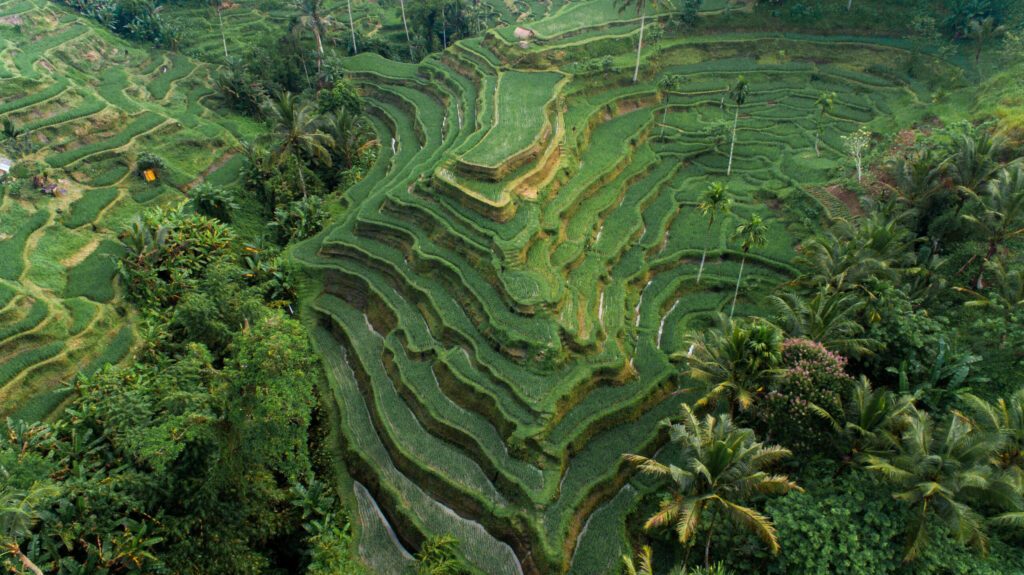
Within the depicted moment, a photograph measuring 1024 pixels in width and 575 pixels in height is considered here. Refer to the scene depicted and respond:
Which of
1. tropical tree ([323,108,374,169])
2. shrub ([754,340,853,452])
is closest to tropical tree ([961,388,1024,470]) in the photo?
shrub ([754,340,853,452])

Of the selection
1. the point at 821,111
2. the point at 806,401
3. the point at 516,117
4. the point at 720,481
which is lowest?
the point at 720,481

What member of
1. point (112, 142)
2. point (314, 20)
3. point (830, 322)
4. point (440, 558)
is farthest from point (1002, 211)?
point (112, 142)

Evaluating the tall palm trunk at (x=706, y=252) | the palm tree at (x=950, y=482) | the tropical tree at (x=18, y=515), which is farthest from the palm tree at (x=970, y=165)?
the tropical tree at (x=18, y=515)

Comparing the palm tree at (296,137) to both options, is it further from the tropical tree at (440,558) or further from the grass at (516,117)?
the tropical tree at (440,558)

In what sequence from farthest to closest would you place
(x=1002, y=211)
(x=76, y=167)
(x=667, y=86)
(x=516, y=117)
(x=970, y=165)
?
(x=667, y=86)
(x=516, y=117)
(x=76, y=167)
(x=970, y=165)
(x=1002, y=211)

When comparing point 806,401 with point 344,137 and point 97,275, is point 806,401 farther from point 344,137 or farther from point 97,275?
point 344,137

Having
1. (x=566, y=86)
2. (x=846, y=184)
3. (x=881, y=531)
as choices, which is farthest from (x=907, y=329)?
(x=566, y=86)

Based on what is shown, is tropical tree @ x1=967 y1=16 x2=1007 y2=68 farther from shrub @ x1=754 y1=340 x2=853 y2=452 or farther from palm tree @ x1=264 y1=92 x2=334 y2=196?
palm tree @ x1=264 y1=92 x2=334 y2=196
